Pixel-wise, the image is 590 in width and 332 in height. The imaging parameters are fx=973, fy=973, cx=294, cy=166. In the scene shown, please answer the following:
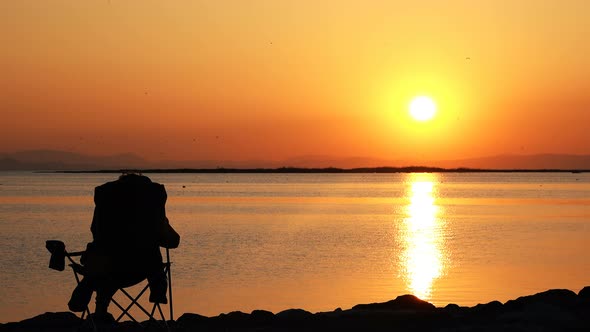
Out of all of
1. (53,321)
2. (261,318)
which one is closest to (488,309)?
(261,318)

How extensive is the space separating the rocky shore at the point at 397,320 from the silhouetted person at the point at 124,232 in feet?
2.71

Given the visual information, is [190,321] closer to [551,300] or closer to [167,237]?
[167,237]

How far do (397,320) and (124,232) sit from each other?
268cm

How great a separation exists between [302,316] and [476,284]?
793 cm

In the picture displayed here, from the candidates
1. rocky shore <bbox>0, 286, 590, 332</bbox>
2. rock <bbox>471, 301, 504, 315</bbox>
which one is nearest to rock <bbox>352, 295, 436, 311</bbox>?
rocky shore <bbox>0, 286, 590, 332</bbox>

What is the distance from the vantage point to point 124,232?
7.56 meters

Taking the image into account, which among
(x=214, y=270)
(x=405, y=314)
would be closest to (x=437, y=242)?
(x=214, y=270)

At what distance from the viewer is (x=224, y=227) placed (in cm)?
3288

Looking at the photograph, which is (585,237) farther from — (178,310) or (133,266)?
(133,266)

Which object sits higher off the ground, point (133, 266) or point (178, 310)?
point (133, 266)

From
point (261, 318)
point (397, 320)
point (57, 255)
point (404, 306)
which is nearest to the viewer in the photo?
point (57, 255)

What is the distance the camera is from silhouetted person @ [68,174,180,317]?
7516 millimetres

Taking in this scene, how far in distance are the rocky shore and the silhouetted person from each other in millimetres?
826

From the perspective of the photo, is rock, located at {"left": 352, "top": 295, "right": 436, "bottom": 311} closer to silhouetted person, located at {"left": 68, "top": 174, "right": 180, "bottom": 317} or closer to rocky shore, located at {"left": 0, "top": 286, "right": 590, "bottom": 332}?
rocky shore, located at {"left": 0, "top": 286, "right": 590, "bottom": 332}
